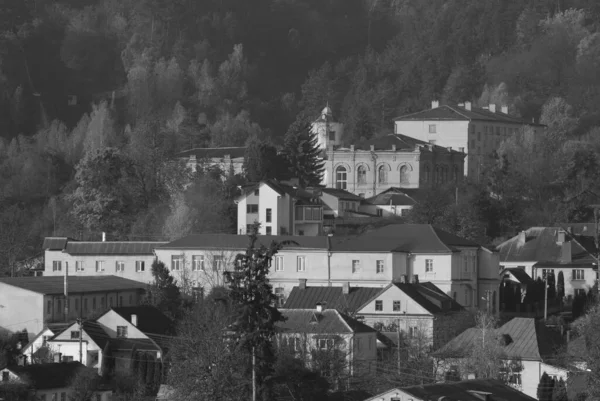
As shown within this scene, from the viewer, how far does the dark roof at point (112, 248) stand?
85.1 m

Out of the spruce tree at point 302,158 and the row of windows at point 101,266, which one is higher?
the spruce tree at point 302,158

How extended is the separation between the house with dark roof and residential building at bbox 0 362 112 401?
10.3m

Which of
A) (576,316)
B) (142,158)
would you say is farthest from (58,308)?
(142,158)

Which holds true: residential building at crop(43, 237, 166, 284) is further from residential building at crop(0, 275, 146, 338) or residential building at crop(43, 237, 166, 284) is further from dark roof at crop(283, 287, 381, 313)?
dark roof at crop(283, 287, 381, 313)

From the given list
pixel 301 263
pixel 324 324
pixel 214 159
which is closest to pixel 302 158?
pixel 214 159

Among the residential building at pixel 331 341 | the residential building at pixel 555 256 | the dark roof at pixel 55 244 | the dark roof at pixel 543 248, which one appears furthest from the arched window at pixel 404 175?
A: the residential building at pixel 331 341

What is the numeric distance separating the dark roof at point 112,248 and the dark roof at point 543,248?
14635 millimetres

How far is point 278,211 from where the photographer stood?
91875 mm

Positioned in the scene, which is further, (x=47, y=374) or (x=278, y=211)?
(x=278, y=211)

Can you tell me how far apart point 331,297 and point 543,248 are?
16.2 meters

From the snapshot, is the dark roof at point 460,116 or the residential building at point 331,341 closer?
the residential building at point 331,341

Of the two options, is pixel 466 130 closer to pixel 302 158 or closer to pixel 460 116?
pixel 460 116

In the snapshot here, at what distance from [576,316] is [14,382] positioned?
82.9 feet

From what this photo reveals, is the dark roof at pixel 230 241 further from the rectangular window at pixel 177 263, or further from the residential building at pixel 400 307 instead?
the residential building at pixel 400 307
